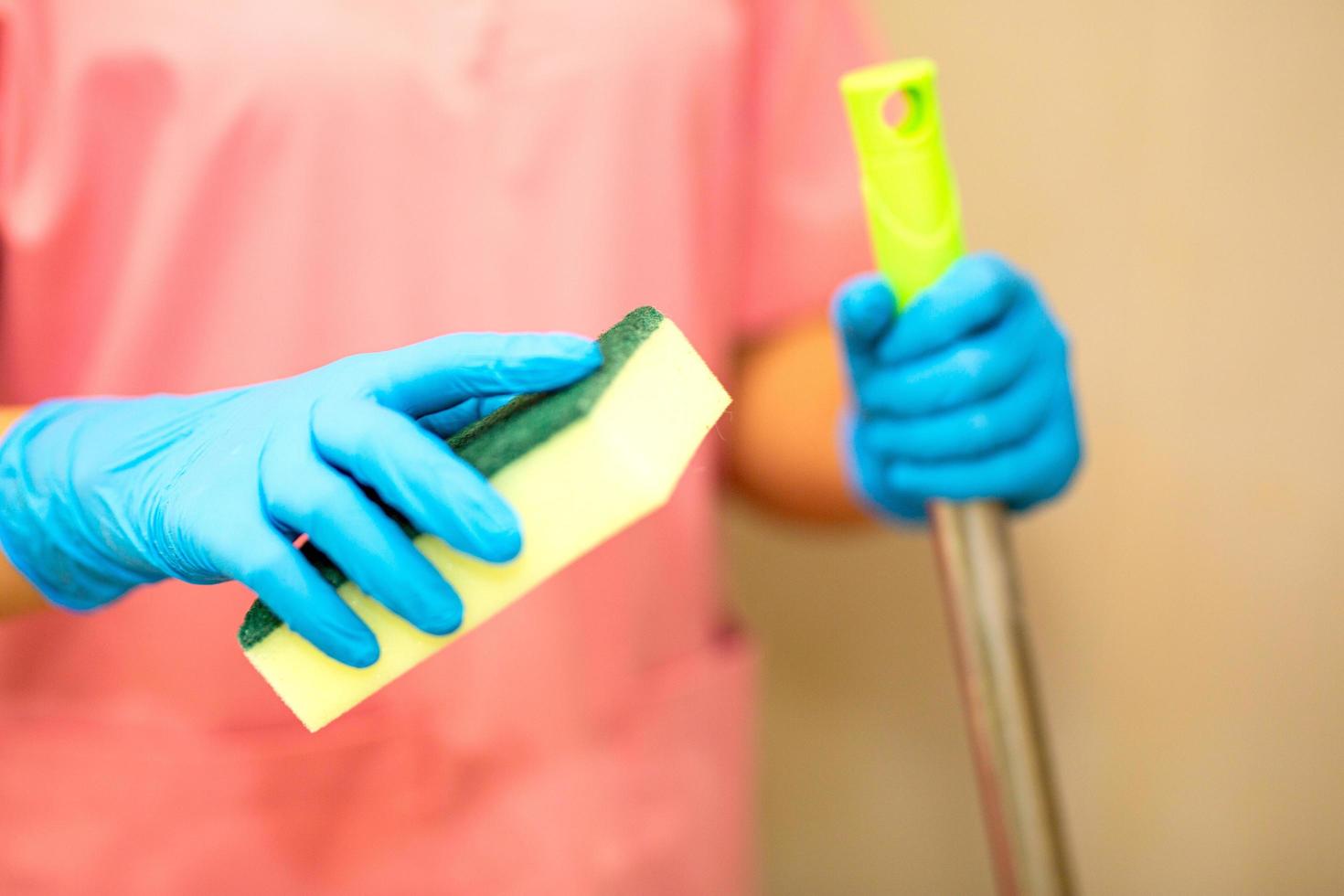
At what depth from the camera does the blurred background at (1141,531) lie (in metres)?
0.75

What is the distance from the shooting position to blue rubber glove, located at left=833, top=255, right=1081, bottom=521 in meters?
0.50

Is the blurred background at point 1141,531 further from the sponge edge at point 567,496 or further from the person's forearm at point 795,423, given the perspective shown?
the sponge edge at point 567,496

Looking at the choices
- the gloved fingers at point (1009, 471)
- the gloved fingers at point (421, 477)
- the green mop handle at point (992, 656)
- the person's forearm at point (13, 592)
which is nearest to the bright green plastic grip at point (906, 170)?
the green mop handle at point (992, 656)

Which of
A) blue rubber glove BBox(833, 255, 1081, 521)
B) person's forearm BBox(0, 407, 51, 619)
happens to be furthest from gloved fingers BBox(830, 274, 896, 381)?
person's forearm BBox(0, 407, 51, 619)

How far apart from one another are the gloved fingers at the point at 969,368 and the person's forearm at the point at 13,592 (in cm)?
38

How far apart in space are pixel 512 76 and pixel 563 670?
1.00ft

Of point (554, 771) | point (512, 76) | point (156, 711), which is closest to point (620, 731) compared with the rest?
point (554, 771)

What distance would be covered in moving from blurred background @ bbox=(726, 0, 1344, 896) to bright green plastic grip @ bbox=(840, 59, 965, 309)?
0.31 metres

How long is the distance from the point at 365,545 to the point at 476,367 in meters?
0.06

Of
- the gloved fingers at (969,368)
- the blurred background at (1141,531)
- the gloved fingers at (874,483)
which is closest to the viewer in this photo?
the gloved fingers at (969,368)

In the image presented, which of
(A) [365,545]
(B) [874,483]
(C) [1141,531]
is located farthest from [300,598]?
(C) [1141,531]

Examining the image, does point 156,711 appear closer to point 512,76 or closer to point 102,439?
point 102,439

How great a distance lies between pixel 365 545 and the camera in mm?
324

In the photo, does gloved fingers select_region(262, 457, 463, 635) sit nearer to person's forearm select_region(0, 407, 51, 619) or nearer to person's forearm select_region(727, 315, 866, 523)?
person's forearm select_region(0, 407, 51, 619)
